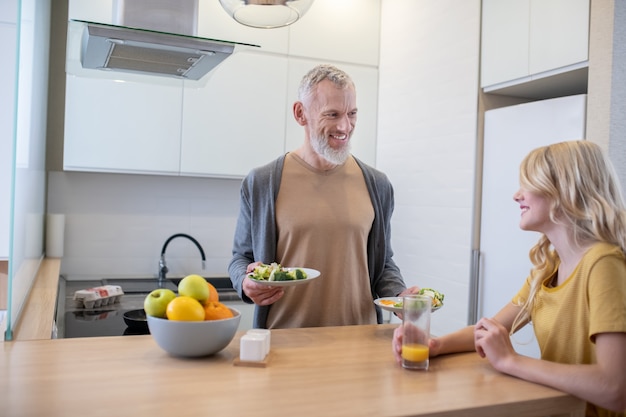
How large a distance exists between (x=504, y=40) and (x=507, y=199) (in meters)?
0.75

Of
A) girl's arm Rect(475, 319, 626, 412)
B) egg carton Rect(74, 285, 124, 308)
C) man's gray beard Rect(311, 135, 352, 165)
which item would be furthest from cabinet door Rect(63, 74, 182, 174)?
girl's arm Rect(475, 319, 626, 412)

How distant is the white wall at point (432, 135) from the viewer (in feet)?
10.0

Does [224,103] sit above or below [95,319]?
above

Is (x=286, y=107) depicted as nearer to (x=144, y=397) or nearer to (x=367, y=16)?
(x=367, y=16)

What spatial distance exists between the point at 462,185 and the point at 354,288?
1258 mm

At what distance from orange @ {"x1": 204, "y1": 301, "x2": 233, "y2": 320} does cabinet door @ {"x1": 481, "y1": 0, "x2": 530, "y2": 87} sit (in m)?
1.92

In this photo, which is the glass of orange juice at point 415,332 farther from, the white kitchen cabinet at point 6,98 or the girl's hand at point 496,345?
the white kitchen cabinet at point 6,98

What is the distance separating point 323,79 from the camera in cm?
200

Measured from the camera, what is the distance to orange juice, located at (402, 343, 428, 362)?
1386mm

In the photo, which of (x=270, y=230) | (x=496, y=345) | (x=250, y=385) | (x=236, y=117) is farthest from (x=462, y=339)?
(x=236, y=117)

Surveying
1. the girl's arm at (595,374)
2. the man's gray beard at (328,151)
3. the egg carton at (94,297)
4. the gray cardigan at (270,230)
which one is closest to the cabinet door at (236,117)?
the egg carton at (94,297)

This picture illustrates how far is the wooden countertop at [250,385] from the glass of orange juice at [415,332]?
0.09ft

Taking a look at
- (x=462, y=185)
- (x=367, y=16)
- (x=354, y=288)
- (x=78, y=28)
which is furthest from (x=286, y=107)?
(x=78, y=28)

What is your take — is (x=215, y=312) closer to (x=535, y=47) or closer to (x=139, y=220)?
(x=535, y=47)
